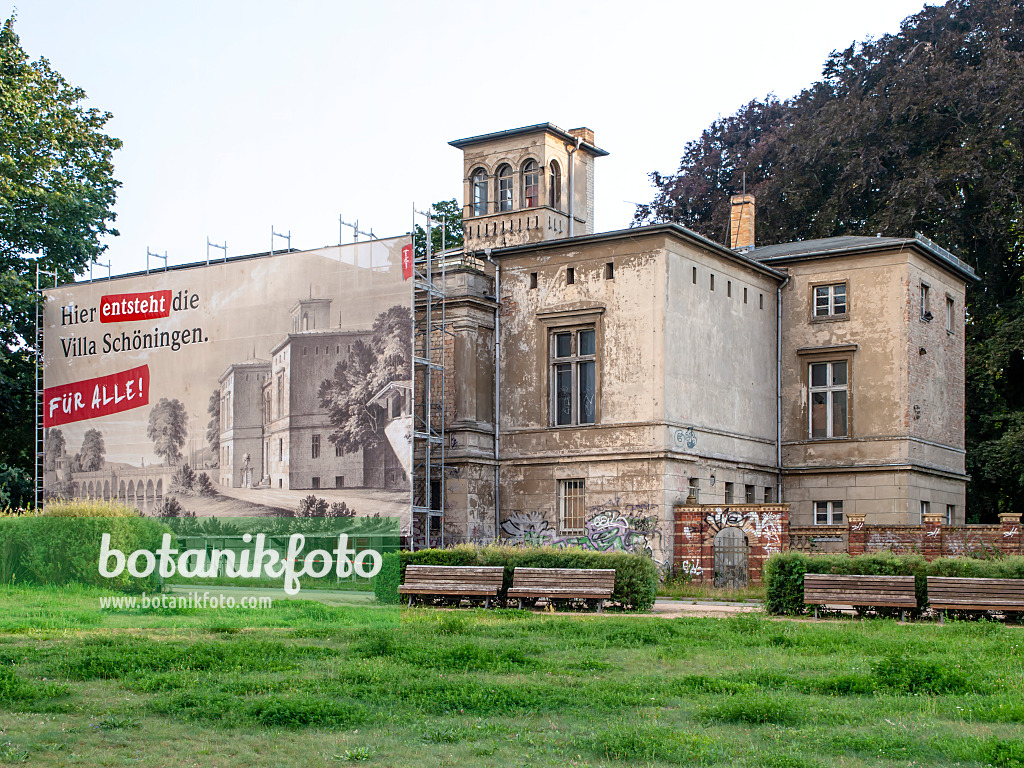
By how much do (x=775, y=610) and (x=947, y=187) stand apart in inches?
951

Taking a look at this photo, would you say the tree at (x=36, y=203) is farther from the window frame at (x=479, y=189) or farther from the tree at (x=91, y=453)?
the window frame at (x=479, y=189)

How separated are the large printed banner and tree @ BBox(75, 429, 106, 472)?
0.14 feet

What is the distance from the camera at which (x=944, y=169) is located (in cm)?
3969

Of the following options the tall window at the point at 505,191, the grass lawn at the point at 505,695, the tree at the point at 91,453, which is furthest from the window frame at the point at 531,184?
the grass lawn at the point at 505,695

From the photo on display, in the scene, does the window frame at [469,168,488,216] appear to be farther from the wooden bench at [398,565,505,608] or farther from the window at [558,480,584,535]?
the wooden bench at [398,565,505,608]

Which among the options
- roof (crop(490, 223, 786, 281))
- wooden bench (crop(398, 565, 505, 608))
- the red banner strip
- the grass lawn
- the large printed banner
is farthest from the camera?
the red banner strip

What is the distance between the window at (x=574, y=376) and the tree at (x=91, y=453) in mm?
12794

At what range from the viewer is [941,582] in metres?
19.5

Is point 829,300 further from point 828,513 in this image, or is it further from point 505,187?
point 505,187

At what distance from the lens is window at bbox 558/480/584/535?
31.9 meters

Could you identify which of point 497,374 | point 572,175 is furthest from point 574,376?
point 572,175

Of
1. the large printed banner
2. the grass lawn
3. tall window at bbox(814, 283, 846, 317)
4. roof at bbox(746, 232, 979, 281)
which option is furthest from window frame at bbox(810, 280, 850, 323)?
the grass lawn

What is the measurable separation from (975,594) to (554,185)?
21.3 m

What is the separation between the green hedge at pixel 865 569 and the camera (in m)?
19.8
